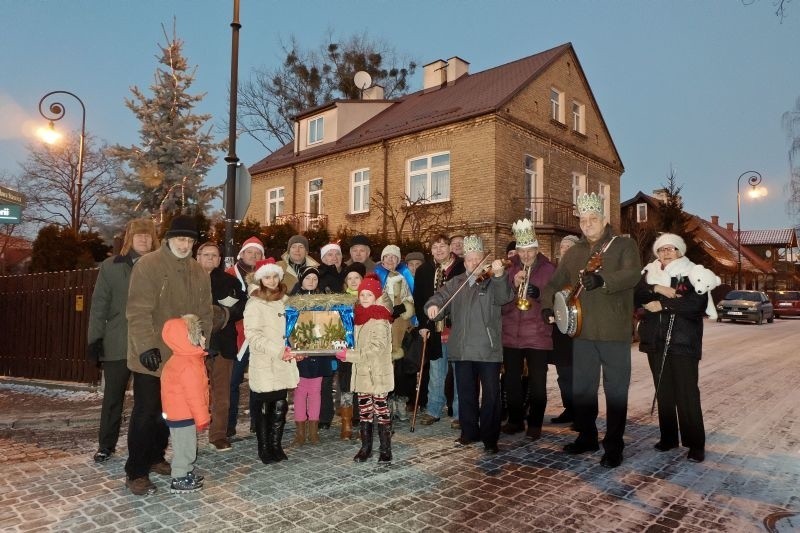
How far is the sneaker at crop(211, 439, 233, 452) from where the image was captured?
17.5ft

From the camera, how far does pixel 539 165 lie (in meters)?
20.9

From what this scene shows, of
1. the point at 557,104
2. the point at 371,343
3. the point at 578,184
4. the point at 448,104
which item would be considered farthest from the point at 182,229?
the point at 578,184

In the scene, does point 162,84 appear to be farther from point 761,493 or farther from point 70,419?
point 761,493

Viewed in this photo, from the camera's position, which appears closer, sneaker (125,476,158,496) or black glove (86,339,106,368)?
sneaker (125,476,158,496)

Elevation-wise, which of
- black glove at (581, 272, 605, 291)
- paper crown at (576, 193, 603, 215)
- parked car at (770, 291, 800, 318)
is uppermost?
paper crown at (576, 193, 603, 215)

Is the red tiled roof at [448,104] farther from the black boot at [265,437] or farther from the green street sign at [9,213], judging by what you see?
the black boot at [265,437]

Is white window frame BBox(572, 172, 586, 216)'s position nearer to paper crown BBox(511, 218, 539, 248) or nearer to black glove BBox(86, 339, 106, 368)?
paper crown BBox(511, 218, 539, 248)

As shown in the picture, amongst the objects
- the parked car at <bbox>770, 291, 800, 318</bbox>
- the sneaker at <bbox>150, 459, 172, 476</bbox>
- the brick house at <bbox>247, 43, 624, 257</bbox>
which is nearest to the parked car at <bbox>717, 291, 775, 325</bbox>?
the brick house at <bbox>247, 43, 624, 257</bbox>

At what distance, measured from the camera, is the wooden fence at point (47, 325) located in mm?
8602

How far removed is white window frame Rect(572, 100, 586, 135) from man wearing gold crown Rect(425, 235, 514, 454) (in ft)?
66.5

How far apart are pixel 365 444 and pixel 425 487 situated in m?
0.89

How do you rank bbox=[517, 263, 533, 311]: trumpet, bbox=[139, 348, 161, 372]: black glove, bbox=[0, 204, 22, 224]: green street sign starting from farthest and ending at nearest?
bbox=[0, 204, 22, 224]: green street sign < bbox=[517, 263, 533, 311]: trumpet < bbox=[139, 348, 161, 372]: black glove

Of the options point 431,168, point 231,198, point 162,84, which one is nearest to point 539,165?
point 431,168

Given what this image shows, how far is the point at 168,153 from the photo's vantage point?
13.7 m
